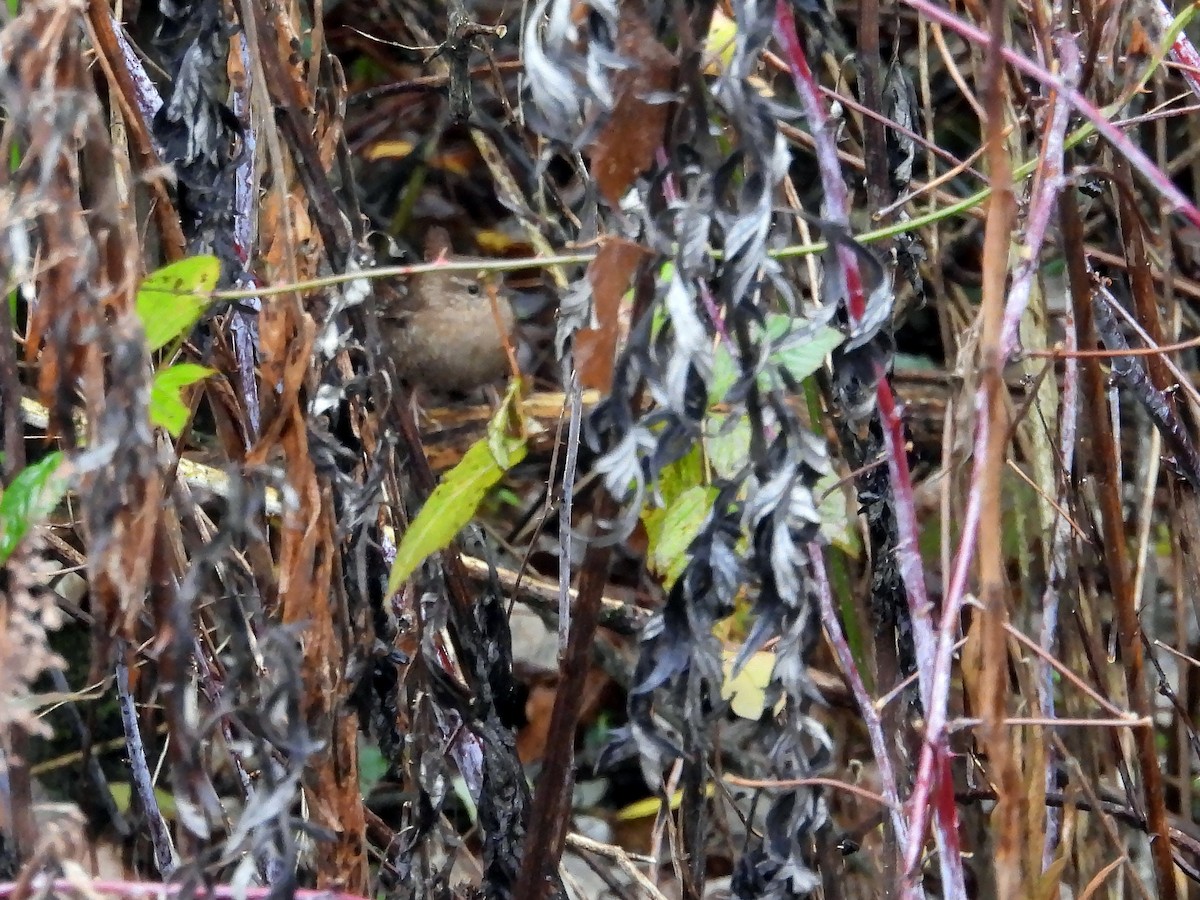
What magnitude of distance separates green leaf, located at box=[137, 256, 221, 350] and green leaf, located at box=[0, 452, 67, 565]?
0.09m

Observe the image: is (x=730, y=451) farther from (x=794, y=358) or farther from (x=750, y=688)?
(x=750, y=688)

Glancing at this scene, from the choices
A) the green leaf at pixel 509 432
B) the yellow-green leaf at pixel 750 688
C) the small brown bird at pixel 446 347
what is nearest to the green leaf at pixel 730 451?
the green leaf at pixel 509 432

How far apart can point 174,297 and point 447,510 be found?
21 cm

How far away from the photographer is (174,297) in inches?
27.1

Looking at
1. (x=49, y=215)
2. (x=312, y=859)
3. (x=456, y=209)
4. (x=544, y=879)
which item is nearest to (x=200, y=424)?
(x=456, y=209)

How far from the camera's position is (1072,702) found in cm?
113

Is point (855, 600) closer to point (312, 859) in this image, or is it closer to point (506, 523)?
point (312, 859)

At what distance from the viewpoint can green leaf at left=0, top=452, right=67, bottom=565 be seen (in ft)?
2.03

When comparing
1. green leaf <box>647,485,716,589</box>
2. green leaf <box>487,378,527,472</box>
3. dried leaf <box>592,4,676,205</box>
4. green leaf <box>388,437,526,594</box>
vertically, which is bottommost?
green leaf <box>647,485,716,589</box>

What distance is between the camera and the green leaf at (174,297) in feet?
2.23

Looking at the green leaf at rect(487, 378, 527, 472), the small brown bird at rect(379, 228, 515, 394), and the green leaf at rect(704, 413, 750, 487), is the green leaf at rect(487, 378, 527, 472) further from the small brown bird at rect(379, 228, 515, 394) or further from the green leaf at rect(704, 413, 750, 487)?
the small brown bird at rect(379, 228, 515, 394)

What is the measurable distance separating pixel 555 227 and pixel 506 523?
1.34m

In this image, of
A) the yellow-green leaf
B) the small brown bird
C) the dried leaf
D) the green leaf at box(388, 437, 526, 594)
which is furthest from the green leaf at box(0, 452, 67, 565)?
the small brown bird

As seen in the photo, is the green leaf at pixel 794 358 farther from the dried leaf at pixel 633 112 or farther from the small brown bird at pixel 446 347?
the small brown bird at pixel 446 347
